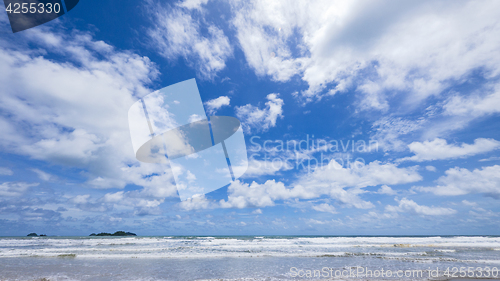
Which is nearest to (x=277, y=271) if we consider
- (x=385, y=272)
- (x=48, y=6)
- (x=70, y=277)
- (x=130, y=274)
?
(x=385, y=272)

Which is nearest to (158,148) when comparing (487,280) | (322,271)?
(322,271)

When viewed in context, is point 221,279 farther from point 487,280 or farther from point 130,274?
point 487,280

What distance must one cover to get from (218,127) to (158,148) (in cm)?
186

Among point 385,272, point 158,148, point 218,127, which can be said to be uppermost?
point 218,127

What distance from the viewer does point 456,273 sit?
9.53 m

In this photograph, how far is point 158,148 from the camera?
6027 millimetres

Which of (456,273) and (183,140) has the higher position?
(183,140)

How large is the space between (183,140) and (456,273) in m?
13.4

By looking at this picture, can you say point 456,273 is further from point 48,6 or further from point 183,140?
point 48,6

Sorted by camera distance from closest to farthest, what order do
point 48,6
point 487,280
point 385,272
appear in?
point 48,6 → point 487,280 → point 385,272

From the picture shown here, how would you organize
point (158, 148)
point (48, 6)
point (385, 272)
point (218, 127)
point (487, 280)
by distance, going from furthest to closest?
1. point (385, 272)
2. point (487, 280)
3. point (218, 127)
4. point (158, 148)
5. point (48, 6)

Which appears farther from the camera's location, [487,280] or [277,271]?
[277,271]

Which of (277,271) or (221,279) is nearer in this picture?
(221,279)

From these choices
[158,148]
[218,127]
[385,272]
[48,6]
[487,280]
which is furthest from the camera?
[385,272]
